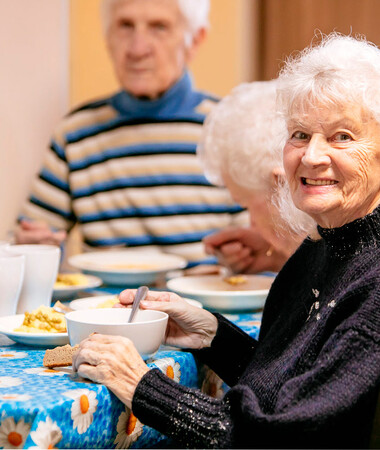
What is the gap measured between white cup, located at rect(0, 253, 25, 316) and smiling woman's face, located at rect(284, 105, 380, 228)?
0.64m

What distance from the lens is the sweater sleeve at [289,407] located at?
99 centimetres

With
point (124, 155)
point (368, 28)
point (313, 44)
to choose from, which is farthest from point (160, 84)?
point (313, 44)

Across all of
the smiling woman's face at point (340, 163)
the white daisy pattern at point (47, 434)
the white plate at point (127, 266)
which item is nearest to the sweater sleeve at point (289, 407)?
the white daisy pattern at point (47, 434)

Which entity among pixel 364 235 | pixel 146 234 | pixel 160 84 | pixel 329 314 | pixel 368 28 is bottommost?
pixel 146 234

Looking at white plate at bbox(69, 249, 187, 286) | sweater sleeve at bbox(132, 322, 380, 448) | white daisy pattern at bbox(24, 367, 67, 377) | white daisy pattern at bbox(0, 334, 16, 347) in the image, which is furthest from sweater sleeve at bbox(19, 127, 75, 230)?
sweater sleeve at bbox(132, 322, 380, 448)

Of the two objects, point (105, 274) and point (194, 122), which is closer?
point (105, 274)

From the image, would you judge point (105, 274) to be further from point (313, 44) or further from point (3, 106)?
point (3, 106)

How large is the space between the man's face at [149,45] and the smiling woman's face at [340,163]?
1.68 meters

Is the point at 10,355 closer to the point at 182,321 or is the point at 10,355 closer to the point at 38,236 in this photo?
the point at 182,321

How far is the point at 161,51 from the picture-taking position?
9.24 ft

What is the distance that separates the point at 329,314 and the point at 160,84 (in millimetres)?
1874

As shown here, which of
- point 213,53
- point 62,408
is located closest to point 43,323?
point 62,408

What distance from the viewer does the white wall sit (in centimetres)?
292

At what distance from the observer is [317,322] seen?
115 cm
